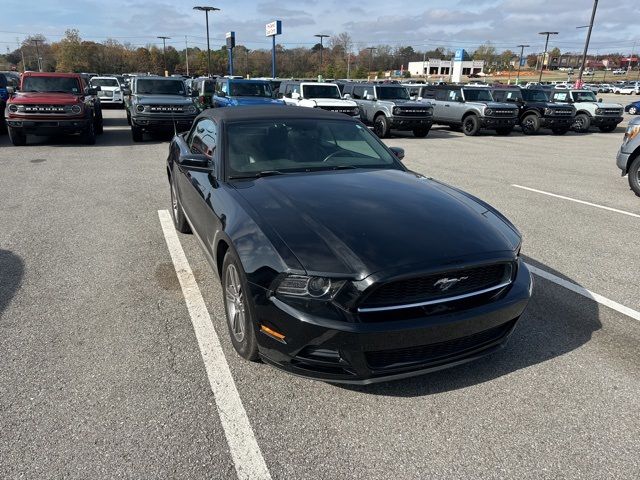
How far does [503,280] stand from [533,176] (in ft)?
26.7

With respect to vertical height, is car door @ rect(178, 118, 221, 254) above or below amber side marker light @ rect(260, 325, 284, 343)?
above

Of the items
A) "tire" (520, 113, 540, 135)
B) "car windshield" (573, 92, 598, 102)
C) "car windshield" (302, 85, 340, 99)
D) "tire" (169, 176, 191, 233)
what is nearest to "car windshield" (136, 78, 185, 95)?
"car windshield" (302, 85, 340, 99)

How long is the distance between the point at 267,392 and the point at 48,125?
1230 centimetres

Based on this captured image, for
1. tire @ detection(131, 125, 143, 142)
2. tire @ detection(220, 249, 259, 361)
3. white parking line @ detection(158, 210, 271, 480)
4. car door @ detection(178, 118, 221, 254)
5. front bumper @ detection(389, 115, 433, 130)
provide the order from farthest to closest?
front bumper @ detection(389, 115, 433, 130) < tire @ detection(131, 125, 143, 142) < car door @ detection(178, 118, 221, 254) < tire @ detection(220, 249, 259, 361) < white parking line @ detection(158, 210, 271, 480)

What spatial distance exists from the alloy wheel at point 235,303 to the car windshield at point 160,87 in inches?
539

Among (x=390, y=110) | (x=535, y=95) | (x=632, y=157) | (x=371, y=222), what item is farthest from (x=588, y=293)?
(x=535, y=95)

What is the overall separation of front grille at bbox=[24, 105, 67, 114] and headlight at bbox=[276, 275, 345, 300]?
12.4 meters

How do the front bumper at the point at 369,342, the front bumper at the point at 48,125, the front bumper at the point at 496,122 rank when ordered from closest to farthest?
the front bumper at the point at 369,342, the front bumper at the point at 48,125, the front bumper at the point at 496,122

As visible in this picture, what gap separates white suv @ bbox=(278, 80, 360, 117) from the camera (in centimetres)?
1658

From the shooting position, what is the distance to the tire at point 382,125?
17.3 metres

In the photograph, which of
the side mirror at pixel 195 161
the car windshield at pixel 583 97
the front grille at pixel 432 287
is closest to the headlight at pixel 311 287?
the front grille at pixel 432 287

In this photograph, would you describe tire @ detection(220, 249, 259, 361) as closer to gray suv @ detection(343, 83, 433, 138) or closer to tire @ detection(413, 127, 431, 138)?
gray suv @ detection(343, 83, 433, 138)

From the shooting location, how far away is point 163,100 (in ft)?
46.1

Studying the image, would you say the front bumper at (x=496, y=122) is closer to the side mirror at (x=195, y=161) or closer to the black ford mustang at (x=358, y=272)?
the black ford mustang at (x=358, y=272)
